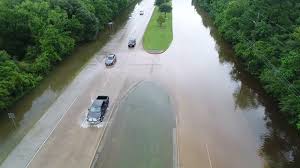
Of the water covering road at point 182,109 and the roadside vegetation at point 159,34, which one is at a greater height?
the roadside vegetation at point 159,34

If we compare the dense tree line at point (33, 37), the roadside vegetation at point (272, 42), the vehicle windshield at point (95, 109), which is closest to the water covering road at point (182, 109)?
the vehicle windshield at point (95, 109)

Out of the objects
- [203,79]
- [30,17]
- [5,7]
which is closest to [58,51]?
[30,17]

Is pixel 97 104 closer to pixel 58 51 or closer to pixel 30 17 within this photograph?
pixel 58 51

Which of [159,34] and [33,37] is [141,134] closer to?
[33,37]

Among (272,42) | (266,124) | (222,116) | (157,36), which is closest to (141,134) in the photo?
(222,116)

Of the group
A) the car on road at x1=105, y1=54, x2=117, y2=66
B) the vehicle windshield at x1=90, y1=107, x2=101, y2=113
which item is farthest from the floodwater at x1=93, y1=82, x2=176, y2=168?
the car on road at x1=105, y1=54, x2=117, y2=66

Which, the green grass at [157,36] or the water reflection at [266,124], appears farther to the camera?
the green grass at [157,36]

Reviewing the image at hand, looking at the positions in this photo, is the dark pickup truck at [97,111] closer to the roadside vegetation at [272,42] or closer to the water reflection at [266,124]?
the water reflection at [266,124]

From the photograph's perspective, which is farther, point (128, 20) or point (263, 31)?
point (128, 20)
